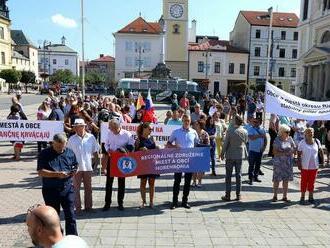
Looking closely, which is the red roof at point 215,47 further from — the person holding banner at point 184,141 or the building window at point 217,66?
the person holding banner at point 184,141

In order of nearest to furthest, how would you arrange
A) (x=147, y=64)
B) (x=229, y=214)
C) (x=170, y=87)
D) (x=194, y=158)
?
(x=229, y=214) < (x=194, y=158) < (x=170, y=87) < (x=147, y=64)

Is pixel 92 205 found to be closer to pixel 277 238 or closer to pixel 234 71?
pixel 277 238

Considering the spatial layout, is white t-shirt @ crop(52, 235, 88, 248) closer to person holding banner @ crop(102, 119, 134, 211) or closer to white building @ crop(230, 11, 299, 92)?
person holding banner @ crop(102, 119, 134, 211)

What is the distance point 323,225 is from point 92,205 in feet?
15.0

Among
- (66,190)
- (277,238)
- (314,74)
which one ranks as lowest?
(277,238)

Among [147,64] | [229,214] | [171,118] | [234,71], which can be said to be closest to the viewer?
[229,214]

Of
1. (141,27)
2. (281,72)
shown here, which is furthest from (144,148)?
(141,27)

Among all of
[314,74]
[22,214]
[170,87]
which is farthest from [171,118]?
[314,74]

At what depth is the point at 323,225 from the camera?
7.45 meters

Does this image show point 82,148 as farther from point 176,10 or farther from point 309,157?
point 176,10

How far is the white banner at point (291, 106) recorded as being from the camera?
1000 cm

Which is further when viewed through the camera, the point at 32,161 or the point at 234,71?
the point at 234,71

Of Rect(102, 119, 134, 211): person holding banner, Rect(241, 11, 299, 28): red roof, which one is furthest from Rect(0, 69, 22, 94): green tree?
Rect(102, 119, 134, 211): person holding banner

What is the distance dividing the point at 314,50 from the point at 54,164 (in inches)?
1764
